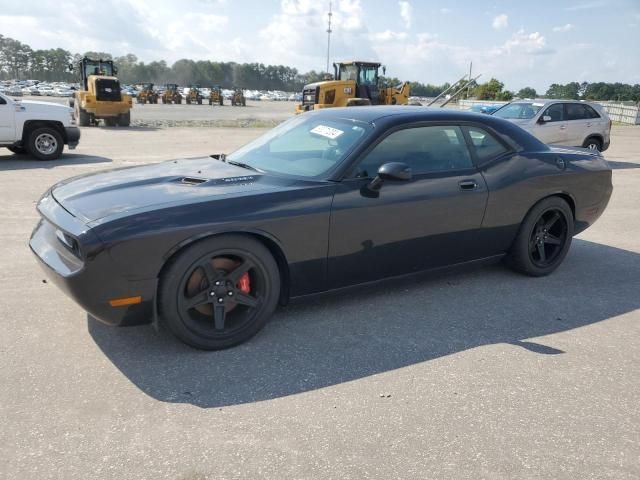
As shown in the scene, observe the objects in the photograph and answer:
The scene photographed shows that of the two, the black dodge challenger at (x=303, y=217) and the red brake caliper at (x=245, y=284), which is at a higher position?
the black dodge challenger at (x=303, y=217)

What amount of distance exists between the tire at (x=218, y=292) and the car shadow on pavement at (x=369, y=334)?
13 cm

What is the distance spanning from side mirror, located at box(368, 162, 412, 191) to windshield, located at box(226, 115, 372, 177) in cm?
30

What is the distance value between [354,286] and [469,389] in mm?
1176

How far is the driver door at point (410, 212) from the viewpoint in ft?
12.4

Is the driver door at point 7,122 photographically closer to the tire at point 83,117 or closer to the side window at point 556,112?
the tire at point 83,117

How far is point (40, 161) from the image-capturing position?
11.6 metres

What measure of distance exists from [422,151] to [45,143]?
33.0 ft

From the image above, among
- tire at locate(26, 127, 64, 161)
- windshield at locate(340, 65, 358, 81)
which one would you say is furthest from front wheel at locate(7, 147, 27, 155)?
windshield at locate(340, 65, 358, 81)

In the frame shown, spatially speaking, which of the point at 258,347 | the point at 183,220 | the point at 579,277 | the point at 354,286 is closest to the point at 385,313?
the point at 354,286

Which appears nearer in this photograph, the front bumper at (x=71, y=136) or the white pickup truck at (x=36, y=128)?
the white pickup truck at (x=36, y=128)

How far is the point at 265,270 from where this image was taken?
350cm

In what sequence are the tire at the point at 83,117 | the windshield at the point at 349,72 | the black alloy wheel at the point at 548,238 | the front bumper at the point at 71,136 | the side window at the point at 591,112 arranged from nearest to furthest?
the black alloy wheel at the point at 548,238, the front bumper at the point at 71,136, the side window at the point at 591,112, the tire at the point at 83,117, the windshield at the point at 349,72

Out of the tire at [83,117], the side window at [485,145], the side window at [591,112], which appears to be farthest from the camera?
the tire at [83,117]

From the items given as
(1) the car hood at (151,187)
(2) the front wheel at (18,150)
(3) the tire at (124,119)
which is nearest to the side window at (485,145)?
(1) the car hood at (151,187)
